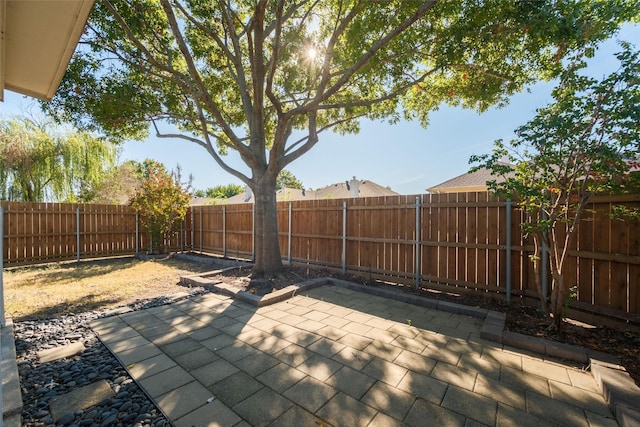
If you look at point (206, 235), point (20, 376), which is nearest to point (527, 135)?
point (20, 376)

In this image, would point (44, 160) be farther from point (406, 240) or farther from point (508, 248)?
point (508, 248)

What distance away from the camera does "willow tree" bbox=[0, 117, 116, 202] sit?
32.3 feet

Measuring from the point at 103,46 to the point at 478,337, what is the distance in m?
8.19

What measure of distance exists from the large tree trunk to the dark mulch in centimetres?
28

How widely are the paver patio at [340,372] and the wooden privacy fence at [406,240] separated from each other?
47.9 inches

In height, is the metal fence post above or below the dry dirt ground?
above

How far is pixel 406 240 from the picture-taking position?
16.4ft

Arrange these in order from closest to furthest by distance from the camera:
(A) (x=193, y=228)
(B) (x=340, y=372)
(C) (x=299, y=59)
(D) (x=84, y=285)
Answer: (B) (x=340, y=372) → (D) (x=84, y=285) → (C) (x=299, y=59) → (A) (x=193, y=228)

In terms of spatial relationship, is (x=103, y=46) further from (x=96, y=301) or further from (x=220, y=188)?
(x=220, y=188)

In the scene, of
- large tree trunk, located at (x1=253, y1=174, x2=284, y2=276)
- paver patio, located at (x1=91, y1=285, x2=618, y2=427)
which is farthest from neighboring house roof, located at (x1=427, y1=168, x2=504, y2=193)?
paver patio, located at (x1=91, y1=285, x2=618, y2=427)

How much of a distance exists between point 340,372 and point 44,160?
14.0m

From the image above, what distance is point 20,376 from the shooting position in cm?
217

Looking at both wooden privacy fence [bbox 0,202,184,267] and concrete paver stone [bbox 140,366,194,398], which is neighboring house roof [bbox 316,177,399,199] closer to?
wooden privacy fence [bbox 0,202,184,267]

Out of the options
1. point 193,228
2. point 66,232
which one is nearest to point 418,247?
point 193,228
